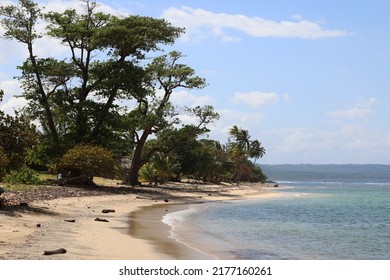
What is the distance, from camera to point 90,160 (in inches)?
1491

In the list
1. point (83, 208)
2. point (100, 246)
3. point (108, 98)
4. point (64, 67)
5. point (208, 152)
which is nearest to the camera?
point (100, 246)

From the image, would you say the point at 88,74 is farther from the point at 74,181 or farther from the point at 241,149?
the point at 241,149

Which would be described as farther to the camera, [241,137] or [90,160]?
[241,137]

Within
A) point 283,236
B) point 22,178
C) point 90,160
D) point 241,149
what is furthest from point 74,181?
point 241,149

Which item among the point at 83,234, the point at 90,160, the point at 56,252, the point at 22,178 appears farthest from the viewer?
the point at 90,160

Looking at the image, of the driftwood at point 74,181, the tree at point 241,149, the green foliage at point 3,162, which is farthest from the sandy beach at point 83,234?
the tree at point 241,149

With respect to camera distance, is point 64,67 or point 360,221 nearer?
point 360,221

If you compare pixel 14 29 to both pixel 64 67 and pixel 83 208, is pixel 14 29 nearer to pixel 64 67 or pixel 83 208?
pixel 64 67

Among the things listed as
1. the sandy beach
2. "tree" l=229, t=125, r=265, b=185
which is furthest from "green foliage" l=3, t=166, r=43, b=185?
"tree" l=229, t=125, r=265, b=185

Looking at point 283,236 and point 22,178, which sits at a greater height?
point 22,178

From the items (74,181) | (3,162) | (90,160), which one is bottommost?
(74,181)

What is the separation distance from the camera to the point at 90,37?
42344 mm
